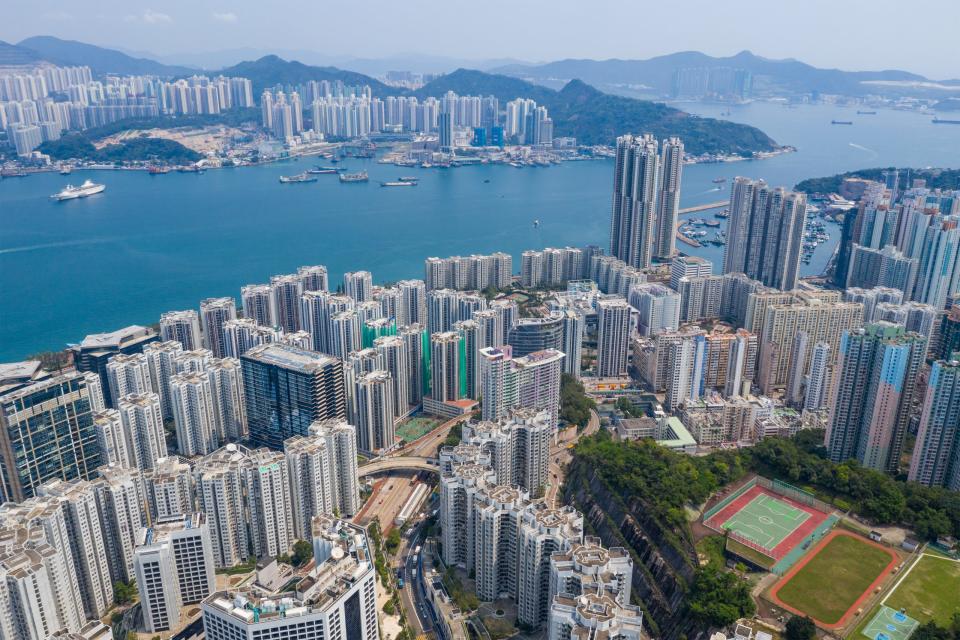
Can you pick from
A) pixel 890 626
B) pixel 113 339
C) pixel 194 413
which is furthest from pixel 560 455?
pixel 113 339

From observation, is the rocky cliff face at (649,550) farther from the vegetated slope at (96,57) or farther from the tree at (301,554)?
the vegetated slope at (96,57)

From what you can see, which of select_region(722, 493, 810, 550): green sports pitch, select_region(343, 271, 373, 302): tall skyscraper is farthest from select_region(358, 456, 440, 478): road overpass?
select_region(343, 271, 373, 302): tall skyscraper

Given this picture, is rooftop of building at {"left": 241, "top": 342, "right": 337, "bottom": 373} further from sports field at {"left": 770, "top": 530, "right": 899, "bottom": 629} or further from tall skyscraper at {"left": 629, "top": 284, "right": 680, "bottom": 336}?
tall skyscraper at {"left": 629, "top": 284, "right": 680, "bottom": 336}

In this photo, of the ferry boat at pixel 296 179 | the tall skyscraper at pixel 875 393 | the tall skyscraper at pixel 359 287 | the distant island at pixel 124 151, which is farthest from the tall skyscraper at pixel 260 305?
the distant island at pixel 124 151

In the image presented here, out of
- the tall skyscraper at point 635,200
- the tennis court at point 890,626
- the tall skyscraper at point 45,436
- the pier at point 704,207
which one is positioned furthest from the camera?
the pier at point 704,207

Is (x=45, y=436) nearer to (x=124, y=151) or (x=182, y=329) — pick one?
(x=182, y=329)

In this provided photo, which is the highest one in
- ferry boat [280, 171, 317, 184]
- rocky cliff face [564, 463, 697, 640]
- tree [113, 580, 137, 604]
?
ferry boat [280, 171, 317, 184]
